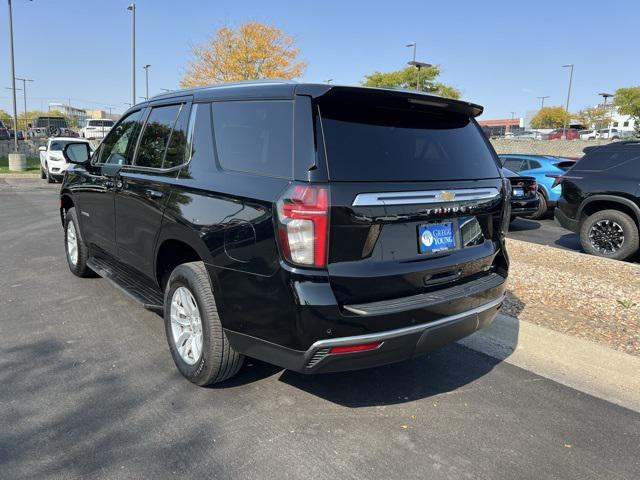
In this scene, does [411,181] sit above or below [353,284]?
above

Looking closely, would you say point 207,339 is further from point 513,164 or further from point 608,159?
point 513,164

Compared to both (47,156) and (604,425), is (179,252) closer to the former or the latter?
(604,425)

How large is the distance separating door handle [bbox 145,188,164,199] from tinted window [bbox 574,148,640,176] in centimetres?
706

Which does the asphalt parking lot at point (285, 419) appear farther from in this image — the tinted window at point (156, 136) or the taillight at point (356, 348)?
the tinted window at point (156, 136)

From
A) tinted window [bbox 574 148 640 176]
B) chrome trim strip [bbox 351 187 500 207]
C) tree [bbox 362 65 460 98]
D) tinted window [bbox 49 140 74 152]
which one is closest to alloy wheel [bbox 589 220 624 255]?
tinted window [bbox 574 148 640 176]

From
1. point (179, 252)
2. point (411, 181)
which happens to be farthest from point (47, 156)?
point (411, 181)

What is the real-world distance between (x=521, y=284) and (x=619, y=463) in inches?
130

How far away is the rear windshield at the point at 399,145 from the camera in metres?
2.70

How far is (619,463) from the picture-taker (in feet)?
8.98

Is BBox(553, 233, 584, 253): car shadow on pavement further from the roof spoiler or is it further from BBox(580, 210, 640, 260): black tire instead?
the roof spoiler

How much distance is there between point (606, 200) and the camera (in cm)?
783

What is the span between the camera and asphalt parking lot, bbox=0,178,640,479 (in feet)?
8.64

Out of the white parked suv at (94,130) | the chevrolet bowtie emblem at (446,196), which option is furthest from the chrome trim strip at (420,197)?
the white parked suv at (94,130)

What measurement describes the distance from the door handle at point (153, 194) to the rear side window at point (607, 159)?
706 cm
